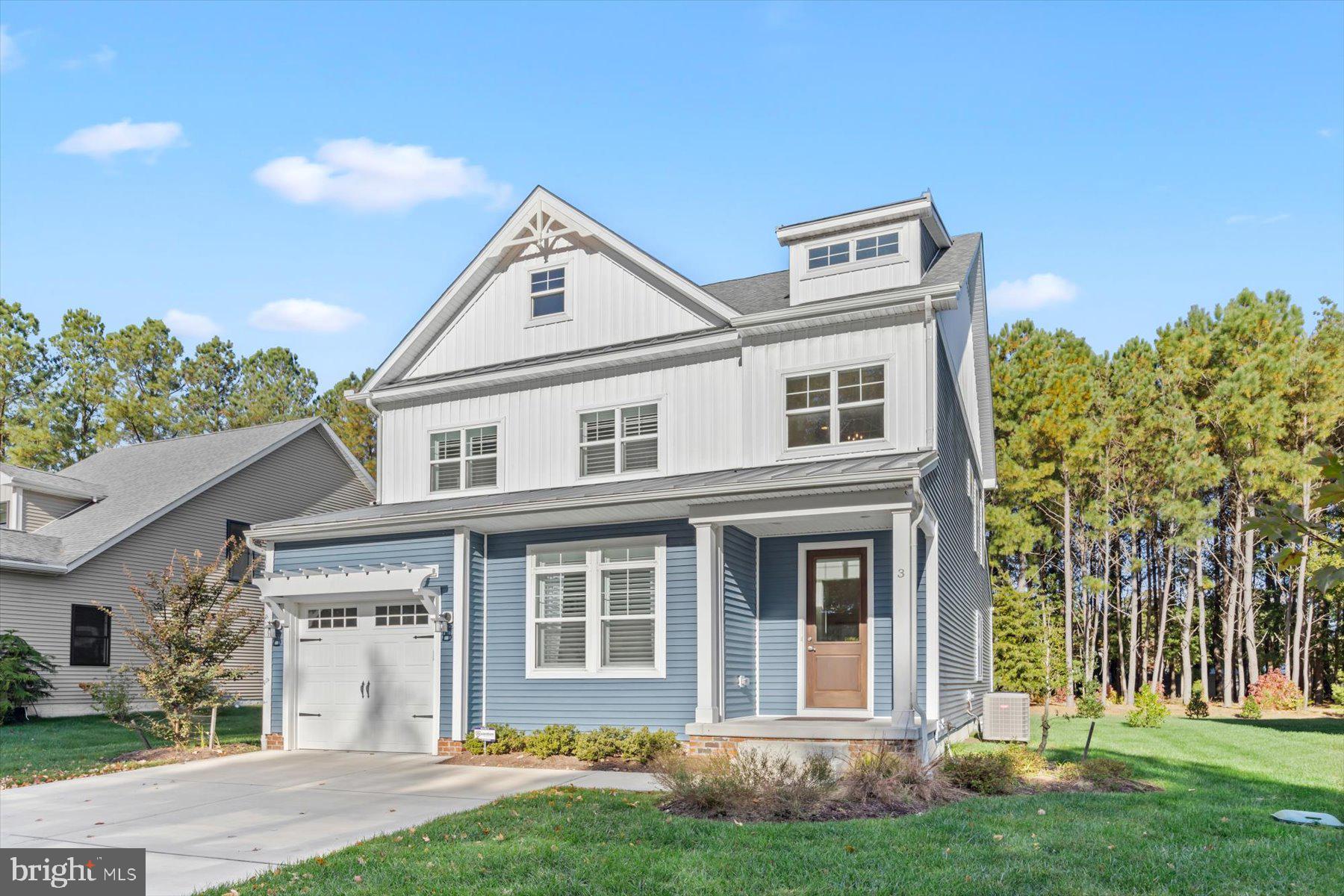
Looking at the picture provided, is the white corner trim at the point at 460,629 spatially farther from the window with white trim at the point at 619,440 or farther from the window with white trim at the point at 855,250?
the window with white trim at the point at 855,250

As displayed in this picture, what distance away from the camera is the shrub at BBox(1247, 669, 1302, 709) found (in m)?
24.9

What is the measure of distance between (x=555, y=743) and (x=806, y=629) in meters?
3.80

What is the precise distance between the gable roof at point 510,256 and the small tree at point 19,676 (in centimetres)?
910

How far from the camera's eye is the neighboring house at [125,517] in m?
21.6

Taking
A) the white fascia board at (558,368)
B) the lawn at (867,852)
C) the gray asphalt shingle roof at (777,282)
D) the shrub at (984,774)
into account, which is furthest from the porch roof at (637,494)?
the lawn at (867,852)

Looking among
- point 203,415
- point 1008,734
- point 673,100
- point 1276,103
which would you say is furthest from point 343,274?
point 203,415

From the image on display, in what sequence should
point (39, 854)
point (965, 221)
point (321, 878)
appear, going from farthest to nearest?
point (965, 221) → point (39, 854) → point (321, 878)

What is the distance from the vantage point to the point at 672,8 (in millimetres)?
14367

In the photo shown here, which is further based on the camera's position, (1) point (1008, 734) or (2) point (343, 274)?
(2) point (343, 274)

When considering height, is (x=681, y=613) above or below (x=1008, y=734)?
above

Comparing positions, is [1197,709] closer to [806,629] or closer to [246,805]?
[806,629]

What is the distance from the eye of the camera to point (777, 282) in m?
17.6

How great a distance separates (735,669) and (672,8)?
369 inches

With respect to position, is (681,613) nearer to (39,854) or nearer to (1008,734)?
(1008,734)
